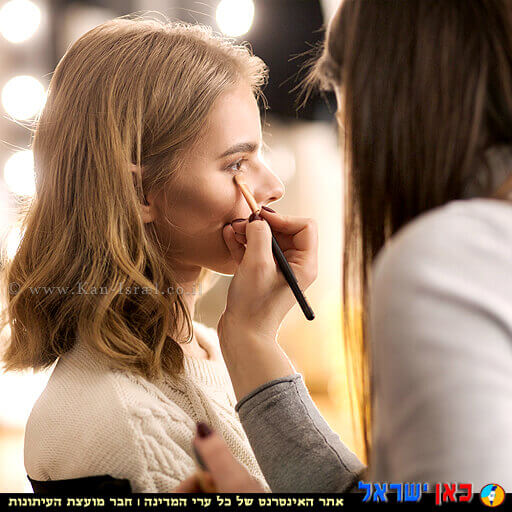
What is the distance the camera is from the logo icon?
0.41m

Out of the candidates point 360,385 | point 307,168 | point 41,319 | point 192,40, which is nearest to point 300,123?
point 307,168

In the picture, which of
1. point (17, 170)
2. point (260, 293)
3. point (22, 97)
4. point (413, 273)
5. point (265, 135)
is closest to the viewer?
point (413, 273)

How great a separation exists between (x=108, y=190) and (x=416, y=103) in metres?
0.52

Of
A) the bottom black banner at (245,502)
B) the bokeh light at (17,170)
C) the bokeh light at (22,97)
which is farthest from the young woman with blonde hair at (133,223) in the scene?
the bokeh light at (22,97)

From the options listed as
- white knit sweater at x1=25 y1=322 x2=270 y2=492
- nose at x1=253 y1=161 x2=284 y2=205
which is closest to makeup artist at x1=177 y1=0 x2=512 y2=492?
white knit sweater at x1=25 y1=322 x2=270 y2=492

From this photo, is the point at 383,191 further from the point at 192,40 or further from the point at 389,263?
the point at 192,40

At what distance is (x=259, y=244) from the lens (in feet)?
2.62

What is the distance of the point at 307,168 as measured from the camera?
3033 mm

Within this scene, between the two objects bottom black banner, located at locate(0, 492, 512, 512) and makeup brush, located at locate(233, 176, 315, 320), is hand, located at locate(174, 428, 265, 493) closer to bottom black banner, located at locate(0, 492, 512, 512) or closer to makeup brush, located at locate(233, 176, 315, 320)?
bottom black banner, located at locate(0, 492, 512, 512)

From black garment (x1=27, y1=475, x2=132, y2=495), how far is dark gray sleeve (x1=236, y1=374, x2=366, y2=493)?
0.61 feet

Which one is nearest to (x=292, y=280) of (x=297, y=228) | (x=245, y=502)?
(x=297, y=228)

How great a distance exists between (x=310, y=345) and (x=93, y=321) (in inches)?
92.8

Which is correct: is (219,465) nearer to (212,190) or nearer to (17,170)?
(212,190)

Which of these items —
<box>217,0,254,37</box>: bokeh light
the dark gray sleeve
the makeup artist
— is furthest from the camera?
<box>217,0,254,37</box>: bokeh light
